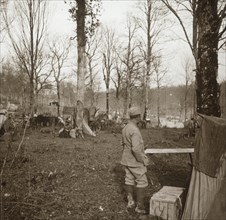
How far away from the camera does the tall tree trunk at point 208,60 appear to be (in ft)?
22.8

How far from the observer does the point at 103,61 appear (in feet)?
155

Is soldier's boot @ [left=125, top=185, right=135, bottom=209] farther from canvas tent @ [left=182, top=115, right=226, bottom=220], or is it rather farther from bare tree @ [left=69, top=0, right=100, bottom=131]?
bare tree @ [left=69, top=0, right=100, bottom=131]

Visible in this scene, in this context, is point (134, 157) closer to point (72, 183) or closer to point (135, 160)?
point (135, 160)

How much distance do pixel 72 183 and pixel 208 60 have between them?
4310 mm

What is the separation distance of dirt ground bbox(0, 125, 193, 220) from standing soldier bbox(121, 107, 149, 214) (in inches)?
13.3

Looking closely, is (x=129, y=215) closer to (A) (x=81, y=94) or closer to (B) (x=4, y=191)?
(B) (x=4, y=191)

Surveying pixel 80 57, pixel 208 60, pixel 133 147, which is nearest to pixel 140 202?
pixel 133 147

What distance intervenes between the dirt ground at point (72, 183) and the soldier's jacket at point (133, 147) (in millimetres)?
967

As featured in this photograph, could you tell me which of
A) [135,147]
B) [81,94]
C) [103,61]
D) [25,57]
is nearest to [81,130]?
[81,94]

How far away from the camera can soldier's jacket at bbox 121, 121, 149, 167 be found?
577 cm

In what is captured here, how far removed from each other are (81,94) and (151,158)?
694 centimetres

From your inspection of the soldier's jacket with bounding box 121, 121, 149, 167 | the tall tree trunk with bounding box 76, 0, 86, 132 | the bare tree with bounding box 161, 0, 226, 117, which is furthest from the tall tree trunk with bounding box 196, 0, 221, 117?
the tall tree trunk with bounding box 76, 0, 86, 132

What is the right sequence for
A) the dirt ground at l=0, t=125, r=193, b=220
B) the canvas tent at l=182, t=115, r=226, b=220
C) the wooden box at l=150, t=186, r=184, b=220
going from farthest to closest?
the dirt ground at l=0, t=125, r=193, b=220 → the wooden box at l=150, t=186, r=184, b=220 → the canvas tent at l=182, t=115, r=226, b=220

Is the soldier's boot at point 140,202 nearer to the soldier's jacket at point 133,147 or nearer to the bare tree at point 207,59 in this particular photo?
the soldier's jacket at point 133,147
